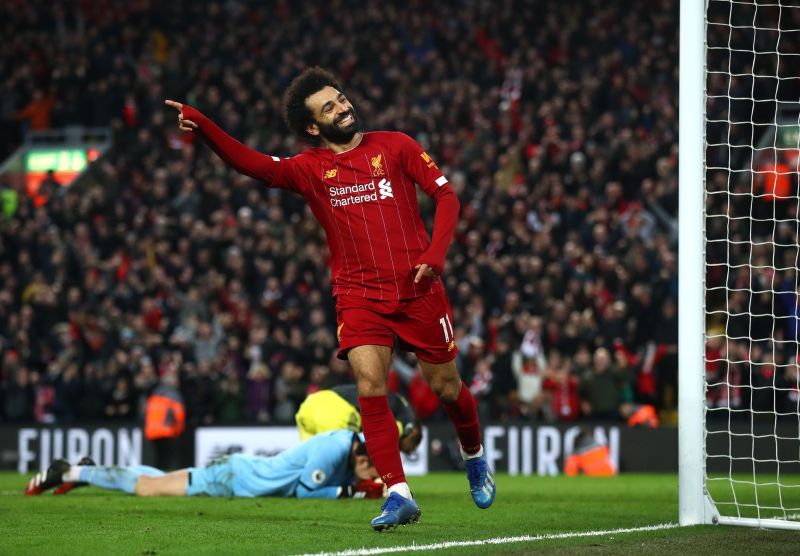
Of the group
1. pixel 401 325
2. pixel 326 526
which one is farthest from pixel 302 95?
pixel 326 526

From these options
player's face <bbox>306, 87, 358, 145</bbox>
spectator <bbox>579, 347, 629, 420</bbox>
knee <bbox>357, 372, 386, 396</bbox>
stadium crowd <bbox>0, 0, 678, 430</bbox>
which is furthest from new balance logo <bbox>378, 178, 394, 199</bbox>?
spectator <bbox>579, 347, 629, 420</bbox>

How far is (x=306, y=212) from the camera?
63.7 ft

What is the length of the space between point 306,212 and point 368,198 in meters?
13.0

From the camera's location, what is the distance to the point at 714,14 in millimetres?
21594

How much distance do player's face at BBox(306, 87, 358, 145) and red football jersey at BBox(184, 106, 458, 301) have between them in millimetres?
88

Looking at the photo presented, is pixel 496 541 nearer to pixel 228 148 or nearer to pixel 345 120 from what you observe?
pixel 345 120

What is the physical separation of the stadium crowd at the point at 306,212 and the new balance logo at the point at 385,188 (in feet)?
16.4

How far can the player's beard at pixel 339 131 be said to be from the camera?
6609 mm

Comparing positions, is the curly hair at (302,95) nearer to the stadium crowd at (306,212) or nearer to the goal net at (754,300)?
the goal net at (754,300)

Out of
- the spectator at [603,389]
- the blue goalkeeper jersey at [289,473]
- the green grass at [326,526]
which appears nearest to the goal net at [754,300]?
the spectator at [603,389]

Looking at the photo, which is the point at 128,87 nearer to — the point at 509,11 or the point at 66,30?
the point at 66,30

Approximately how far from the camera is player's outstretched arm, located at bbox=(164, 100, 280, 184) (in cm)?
641

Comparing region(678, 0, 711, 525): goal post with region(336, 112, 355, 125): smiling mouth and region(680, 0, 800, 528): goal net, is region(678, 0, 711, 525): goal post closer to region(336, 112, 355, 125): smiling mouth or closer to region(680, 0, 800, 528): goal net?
region(336, 112, 355, 125): smiling mouth

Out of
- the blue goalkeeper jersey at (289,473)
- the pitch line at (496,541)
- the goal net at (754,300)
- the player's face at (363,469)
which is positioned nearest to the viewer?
the pitch line at (496,541)
